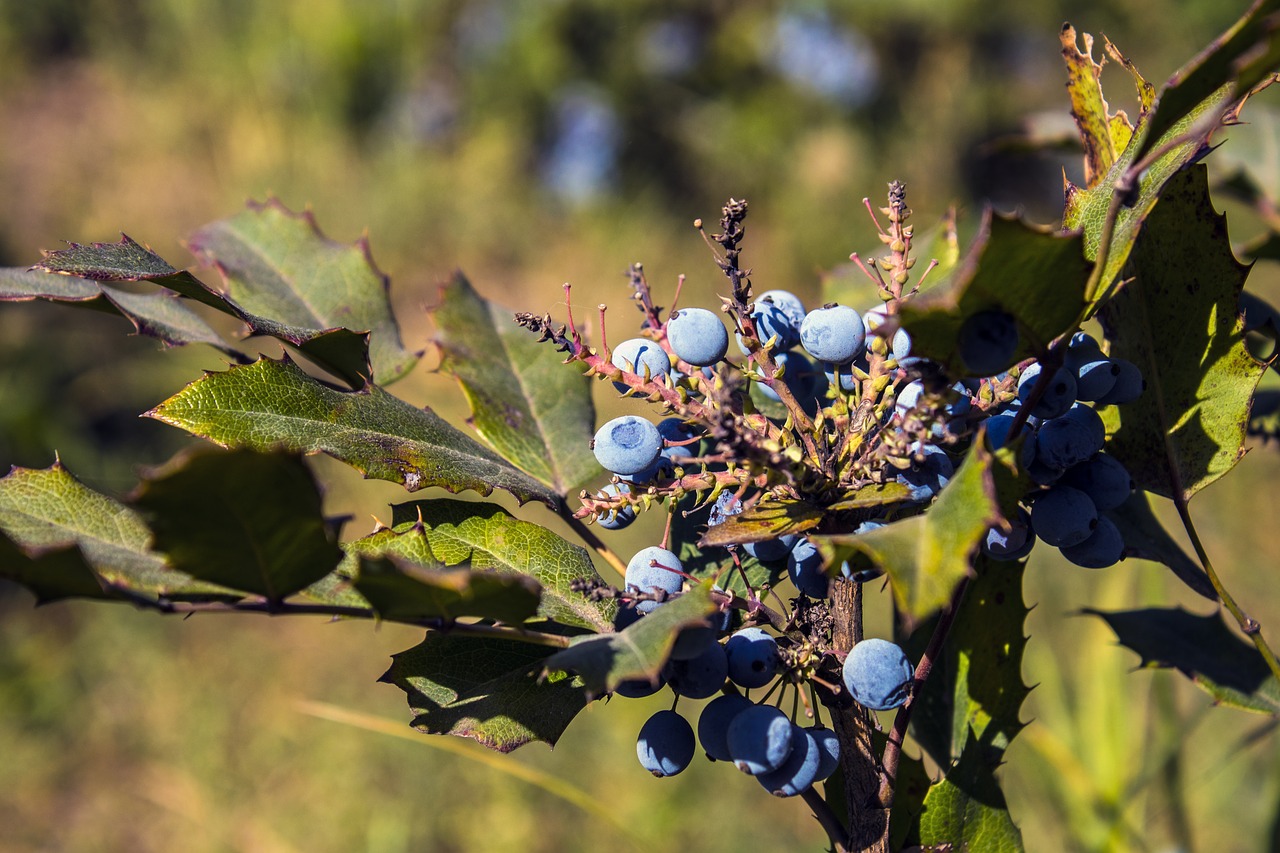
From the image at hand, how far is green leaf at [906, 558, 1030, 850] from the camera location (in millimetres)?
634

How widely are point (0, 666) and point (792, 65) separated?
14.6ft

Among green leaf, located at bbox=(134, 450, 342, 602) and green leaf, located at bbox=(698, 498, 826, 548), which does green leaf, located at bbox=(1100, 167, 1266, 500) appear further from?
green leaf, located at bbox=(134, 450, 342, 602)

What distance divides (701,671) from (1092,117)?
1.28ft

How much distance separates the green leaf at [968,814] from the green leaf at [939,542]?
0.27m

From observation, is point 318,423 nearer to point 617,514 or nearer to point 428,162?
point 617,514

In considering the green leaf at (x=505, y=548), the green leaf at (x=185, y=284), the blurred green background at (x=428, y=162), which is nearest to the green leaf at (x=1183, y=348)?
the green leaf at (x=505, y=548)

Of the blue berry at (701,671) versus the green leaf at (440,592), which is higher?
the green leaf at (440,592)

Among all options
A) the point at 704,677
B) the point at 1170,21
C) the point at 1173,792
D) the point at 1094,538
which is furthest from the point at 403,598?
the point at 1170,21

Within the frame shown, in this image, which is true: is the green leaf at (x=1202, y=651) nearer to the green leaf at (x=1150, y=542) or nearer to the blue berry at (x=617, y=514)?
the green leaf at (x=1150, y=542)

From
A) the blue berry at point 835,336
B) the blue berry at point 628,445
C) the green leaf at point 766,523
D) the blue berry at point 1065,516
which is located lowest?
the blue berry at point 628,445

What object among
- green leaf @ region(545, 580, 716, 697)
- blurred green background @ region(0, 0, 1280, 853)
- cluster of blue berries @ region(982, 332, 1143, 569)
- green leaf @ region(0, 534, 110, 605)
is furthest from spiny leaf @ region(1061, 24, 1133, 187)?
blurred green background @ region(0, 0, 1280, 853)

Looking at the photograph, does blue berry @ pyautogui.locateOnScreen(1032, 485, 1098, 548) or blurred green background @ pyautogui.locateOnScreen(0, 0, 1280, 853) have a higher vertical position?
blue berry @ pyautogui.locateOnScreen(1032, 485, 1098, 548)

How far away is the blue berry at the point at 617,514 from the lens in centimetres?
58

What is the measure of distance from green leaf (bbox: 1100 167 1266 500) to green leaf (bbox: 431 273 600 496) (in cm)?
36
